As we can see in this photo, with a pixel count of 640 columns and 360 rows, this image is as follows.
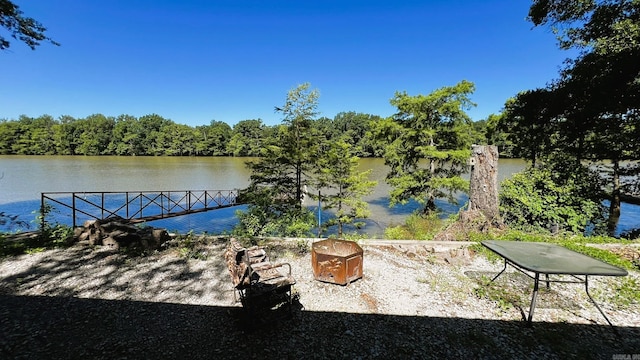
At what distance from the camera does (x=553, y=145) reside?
8508mm

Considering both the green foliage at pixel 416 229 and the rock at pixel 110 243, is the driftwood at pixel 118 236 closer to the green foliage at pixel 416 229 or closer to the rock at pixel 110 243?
the rock at pixel 110 243

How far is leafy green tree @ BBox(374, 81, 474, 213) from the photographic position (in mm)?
12188

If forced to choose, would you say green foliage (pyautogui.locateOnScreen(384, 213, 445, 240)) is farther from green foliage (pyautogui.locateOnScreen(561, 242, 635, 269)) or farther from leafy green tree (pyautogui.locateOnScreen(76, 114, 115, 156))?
leafy green tree (pyautogui.locateOnScreen(76, 114, 115, 156))

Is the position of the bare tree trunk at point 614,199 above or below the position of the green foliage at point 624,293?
above

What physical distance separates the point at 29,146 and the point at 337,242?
76.7m

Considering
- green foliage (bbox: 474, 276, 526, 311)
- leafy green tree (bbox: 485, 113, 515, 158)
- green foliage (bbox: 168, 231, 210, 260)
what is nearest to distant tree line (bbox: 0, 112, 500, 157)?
leafy green tree (bbox: 485, 113, 515, 158)

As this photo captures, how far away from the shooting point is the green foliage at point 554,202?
6852 mm

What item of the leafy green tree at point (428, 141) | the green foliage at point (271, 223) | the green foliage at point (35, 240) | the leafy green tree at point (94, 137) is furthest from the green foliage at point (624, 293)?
the leafy green tree at point (94, 137)

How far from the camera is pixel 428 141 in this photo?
42.9 feet

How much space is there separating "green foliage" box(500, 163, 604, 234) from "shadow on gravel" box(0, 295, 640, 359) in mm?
4409

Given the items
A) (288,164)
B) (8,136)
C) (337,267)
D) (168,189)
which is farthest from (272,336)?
(8,136)

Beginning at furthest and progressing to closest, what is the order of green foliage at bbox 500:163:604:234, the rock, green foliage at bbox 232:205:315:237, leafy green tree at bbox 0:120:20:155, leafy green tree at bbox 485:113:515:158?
leafy green tree at bbox 0:120:20:155, leafy green tree at bbox 485:113:515:158, green foliage at bbox 232:205:315:237, green foliage at bbox 500:163:604:234, the rock

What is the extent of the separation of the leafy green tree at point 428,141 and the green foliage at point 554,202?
4917mm

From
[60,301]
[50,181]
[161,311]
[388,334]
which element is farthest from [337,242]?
[50,181]
